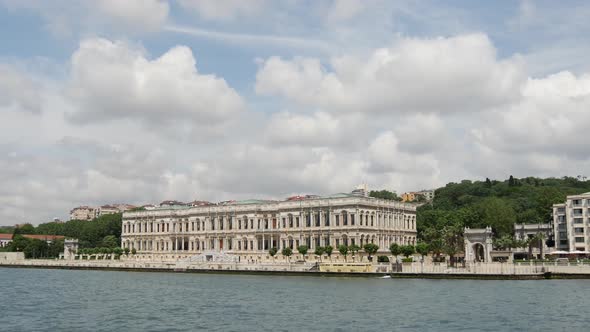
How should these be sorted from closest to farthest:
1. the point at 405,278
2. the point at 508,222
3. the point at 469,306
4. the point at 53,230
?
1. the point at 469,306
2. the point at 405,278
3. the point at 508,222
4. the point at 53,230

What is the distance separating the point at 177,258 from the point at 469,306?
78796mm

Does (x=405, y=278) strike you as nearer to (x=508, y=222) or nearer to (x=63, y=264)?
(x=508, y=222)

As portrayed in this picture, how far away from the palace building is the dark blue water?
29.3 meters

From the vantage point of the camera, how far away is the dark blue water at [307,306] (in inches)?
1626

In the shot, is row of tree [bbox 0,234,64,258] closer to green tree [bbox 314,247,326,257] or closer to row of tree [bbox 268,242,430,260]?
row of tree [bbox 268,242,430,260]

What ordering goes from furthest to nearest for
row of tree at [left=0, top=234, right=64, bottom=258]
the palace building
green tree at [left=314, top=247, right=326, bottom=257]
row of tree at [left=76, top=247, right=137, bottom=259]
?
row of tree at [left=0, top=234, right=64, bottom=258]
row of tree at [left=76, top=247, right=137, bottom=259]
the palace building
green tree at [left=314, top=247, right=326, bottom=257]

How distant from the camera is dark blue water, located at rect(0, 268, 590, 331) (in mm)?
41312

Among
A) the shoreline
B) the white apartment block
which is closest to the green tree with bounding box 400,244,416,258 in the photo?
Result: the shoreline

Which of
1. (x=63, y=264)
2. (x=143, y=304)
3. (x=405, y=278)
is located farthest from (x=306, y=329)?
(x=63, y=264)

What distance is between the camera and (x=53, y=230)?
192 metres

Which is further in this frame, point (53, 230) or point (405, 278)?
point (53, 230)

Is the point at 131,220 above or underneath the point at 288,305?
above

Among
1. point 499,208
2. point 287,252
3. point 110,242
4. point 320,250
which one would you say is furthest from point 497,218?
point 110,242

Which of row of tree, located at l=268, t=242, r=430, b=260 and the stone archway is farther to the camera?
the stone archway
